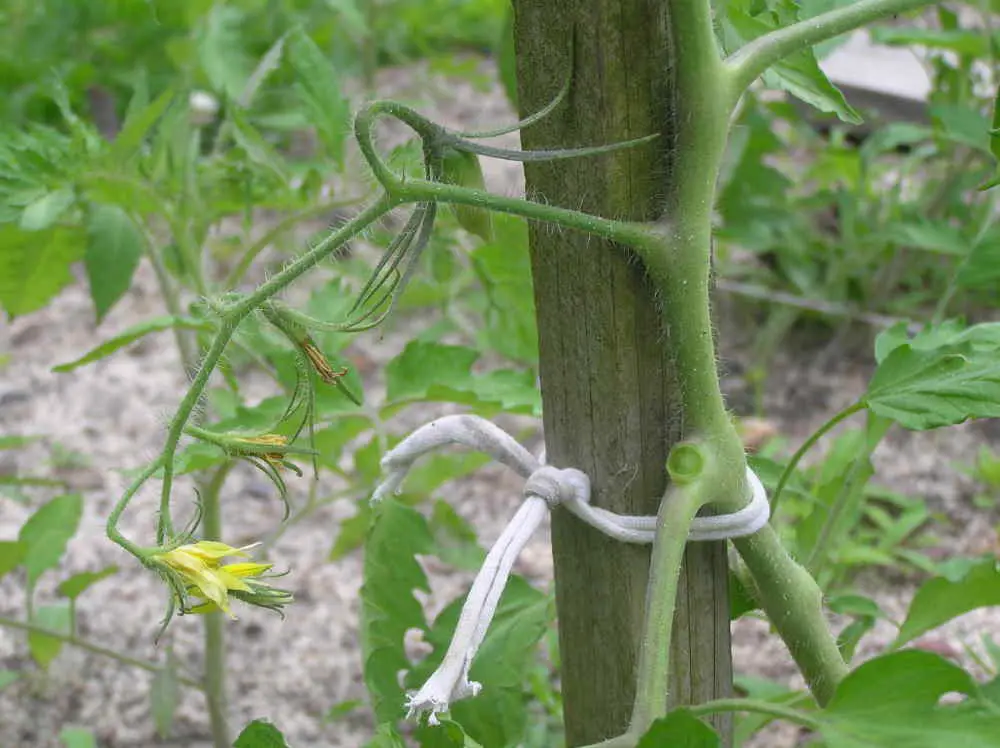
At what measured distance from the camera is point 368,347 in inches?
113

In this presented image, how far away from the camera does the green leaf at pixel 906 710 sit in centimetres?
72

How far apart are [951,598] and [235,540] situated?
151 cm

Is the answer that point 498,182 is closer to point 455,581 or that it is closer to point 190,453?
point 455,581

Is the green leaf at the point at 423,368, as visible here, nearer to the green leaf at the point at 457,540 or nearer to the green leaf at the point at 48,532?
the green leaf at the point at 457,540

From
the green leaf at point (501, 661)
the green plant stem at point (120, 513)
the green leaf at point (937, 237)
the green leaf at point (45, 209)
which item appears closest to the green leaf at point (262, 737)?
the green plant stem at point (120, 513)

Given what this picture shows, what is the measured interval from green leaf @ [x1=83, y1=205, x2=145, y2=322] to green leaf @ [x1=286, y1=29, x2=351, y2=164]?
257mm

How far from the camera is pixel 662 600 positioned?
791 millimetres

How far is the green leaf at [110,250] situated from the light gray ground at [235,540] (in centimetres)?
48

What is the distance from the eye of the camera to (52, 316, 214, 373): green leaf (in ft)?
3.74

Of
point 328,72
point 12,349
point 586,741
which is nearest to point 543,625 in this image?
point 586,741

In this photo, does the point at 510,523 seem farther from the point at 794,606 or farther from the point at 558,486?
the point at 794,606

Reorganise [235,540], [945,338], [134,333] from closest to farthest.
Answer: [945,338]
[134,333]
[235,540]

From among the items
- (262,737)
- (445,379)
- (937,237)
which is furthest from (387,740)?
(937,237)

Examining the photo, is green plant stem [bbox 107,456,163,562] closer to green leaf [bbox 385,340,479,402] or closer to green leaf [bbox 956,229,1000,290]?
green leaf [bbox 385,340,479,402]
